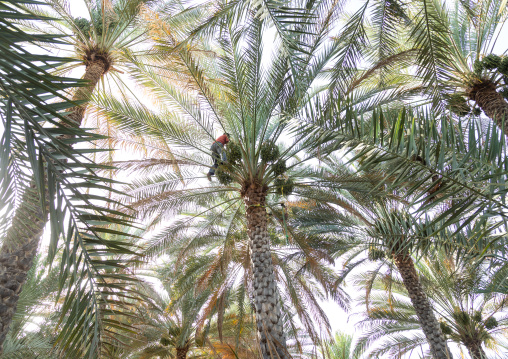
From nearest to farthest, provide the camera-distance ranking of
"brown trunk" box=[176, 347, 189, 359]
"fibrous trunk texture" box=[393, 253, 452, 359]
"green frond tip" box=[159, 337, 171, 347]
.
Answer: "fibrous trunk texture" box=[393, 253, 452, 359] < "green frond tip" box=[159, 337, 171, 347] < "brown trunk" box=[176, 347, 189, 359]

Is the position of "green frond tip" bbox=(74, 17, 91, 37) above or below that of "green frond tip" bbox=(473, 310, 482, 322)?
above

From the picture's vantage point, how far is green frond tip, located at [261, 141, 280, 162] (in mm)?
6742

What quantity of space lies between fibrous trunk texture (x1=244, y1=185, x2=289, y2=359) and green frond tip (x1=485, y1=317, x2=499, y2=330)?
25.8 feet

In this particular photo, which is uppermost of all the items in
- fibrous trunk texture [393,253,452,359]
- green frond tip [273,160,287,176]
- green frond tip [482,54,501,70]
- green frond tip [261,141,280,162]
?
green frond tip [482,54,501,70]

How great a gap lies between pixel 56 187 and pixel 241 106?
483 cm

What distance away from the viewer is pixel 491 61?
286 inches

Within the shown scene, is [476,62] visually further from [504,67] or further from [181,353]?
[181,353]

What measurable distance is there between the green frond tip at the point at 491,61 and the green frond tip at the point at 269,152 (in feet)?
15.9

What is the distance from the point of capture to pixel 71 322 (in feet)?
6.85

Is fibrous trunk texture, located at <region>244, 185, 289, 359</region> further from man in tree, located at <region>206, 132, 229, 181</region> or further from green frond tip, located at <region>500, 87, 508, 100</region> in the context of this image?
green frond tip, located at <region>500, 87, 508, 100</region>

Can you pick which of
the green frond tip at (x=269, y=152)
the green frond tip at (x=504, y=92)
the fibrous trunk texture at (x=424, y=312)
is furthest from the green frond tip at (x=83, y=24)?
the green frond tip at (x=504, y=92)

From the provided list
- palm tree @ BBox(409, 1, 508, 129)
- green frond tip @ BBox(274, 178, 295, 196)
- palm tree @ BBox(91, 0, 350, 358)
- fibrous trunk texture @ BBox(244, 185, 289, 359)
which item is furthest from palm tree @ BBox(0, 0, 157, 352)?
palm tree @ BBox(409, 1, 508, 129)

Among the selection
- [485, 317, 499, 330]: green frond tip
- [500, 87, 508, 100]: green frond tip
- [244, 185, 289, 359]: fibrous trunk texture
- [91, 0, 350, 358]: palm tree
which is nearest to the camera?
[244, 185, 289, 359]: fibrous trunk texture

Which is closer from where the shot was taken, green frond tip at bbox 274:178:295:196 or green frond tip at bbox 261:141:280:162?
green frond tip at bbox 261:141:280:162
